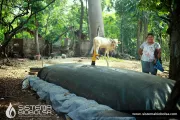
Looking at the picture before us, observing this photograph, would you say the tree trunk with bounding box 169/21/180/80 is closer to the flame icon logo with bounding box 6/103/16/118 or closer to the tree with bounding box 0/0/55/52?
the flame icon logo with bounding box 6/103/16/118

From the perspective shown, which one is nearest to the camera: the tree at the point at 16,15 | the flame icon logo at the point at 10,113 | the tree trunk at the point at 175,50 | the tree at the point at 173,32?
the flame icon logo at the point at 10,113

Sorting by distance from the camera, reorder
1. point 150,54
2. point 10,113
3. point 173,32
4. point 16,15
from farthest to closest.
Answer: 1. point 16,15
2. point 150,54
3. point 173,32
4. point 10,113

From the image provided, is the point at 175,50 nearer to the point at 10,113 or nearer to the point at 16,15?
the point at 10,113

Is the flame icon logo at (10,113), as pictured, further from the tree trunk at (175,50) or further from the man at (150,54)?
the tree trunk at (175,50)

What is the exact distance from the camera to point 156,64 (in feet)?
19.3

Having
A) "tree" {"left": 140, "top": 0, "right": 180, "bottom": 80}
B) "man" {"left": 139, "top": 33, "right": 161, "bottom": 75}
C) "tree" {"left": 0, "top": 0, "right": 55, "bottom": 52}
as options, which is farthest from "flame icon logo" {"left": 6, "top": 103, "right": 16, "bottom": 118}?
"tree" {"left": 0, "top": 0, "right": 55, "bottom": 52}

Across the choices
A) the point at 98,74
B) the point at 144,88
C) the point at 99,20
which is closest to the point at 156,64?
the point at 98,74

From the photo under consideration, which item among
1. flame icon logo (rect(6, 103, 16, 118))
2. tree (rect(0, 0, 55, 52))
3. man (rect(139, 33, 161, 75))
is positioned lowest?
flame icon logo (rect(6, 103, 16, 118))

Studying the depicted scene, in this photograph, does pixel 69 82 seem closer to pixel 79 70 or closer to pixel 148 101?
pixel 79 70

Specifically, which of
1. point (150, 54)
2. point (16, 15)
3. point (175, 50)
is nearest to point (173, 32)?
point (175, 50)

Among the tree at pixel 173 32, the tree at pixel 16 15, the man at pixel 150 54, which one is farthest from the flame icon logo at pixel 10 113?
the tree at pixel 16 15

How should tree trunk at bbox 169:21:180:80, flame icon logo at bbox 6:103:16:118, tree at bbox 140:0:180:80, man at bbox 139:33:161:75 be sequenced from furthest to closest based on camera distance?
man at bbox 139:33:161:75 → tree trunk at bbox 169:21:180:80 → tree at bbox 140:0:180:80 → flame icon logo at bbox 6:103:16:118

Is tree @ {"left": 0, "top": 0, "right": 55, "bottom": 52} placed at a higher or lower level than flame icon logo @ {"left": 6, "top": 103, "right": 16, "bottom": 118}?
higher

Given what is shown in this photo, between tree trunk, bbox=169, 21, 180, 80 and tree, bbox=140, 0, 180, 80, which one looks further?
tree trunk, bbox=169, 21, 180, 80
